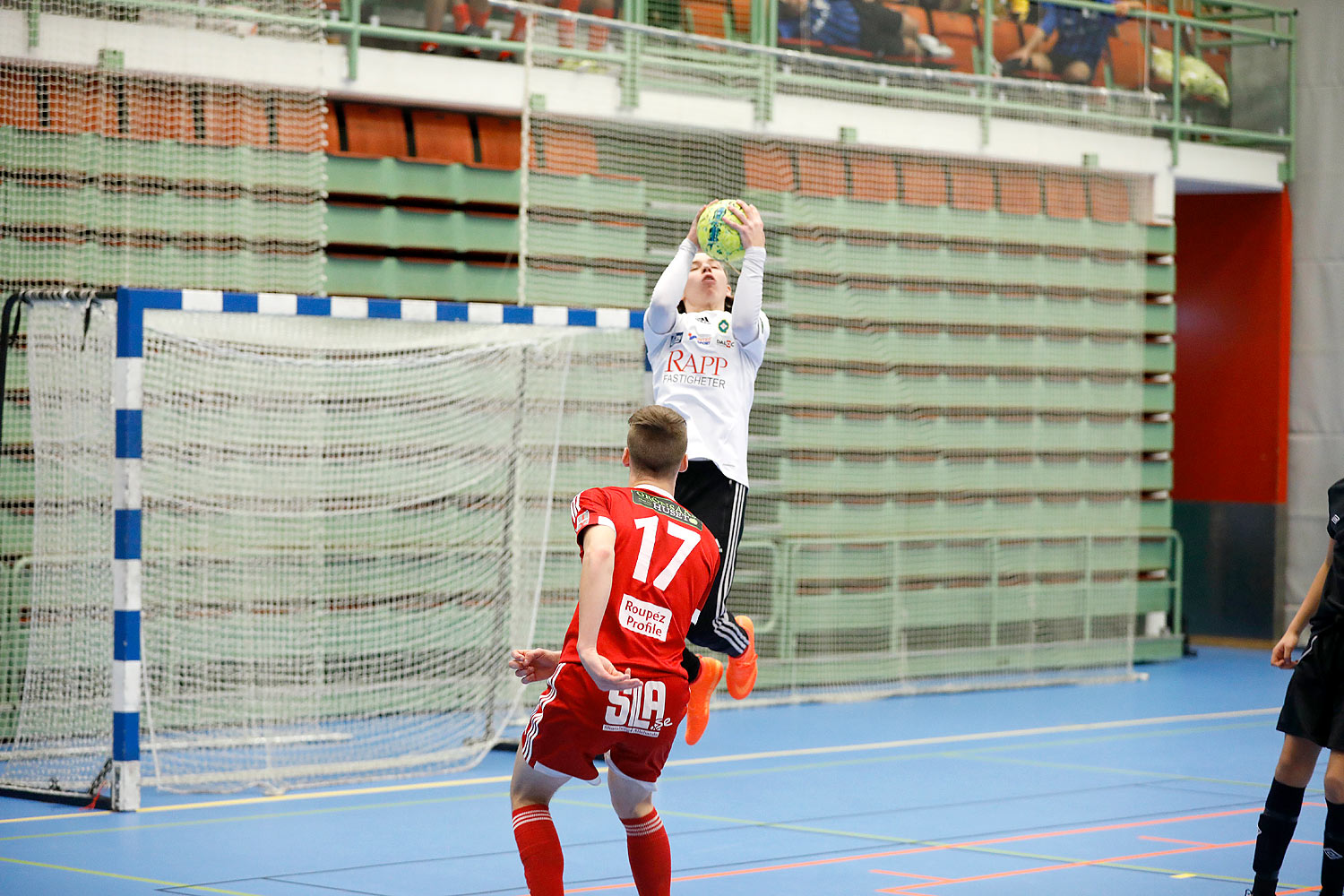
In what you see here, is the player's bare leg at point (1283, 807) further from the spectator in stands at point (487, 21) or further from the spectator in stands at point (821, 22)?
the spectator in stands at point (821, 22)

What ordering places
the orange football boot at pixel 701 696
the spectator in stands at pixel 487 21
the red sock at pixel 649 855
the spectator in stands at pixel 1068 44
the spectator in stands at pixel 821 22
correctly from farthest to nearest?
the spectator in stands at pixel 1068 44
the spectator in stands at pixel 821 22
the spectator in stands at pixel 487 21
the orange football boot at pixel 701 696
the red sock at pixel 649 855

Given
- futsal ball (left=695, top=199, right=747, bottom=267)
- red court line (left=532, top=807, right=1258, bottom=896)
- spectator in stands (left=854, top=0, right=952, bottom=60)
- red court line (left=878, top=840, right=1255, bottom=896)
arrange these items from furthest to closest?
spectator in stands (left=854, top=0, right=952, bottom=60)
futsal ball (left=695, top=199, right=747, bottom=267)
red court line (left=532, top=807, right=1258, bottom=896)
red court line (left=878, top=840, right=1255, bottom=896)

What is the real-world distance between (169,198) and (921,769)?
4843 mm

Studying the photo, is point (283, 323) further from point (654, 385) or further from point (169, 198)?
point (654, 385)

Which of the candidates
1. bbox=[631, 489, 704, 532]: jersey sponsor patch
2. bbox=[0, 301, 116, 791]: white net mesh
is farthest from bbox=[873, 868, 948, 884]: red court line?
bbox=[0, 301, 116, 791]: white net mesh

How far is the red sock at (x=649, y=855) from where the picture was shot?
14.4ft

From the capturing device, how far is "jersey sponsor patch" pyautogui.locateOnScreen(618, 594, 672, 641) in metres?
4.21

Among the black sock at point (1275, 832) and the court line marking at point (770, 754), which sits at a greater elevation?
the black sock at point (1275, 832)

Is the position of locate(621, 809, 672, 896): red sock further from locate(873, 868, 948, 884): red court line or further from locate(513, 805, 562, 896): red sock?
locate(873, 868, 948, 884): red court line

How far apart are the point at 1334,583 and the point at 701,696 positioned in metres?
2.34

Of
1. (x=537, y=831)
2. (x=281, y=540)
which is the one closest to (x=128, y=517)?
→ (x=281, y=540)

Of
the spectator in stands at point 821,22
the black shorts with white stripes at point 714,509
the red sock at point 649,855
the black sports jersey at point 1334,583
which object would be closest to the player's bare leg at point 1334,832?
the black sports jersey at point 1334,583

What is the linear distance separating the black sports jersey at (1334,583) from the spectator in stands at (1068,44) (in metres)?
8.00

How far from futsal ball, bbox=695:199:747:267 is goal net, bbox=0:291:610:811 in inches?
80.5
